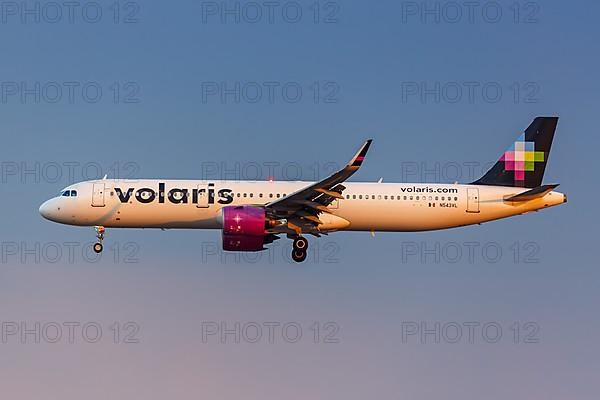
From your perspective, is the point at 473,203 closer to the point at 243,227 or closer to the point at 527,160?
the point at 527,160

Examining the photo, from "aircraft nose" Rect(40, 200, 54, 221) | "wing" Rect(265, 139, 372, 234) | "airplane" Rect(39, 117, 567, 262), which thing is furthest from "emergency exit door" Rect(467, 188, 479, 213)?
"aircraft nose" Rect(40, 200, 54, 221)

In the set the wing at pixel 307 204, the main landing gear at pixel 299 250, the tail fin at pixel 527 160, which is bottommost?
the main landing gear at pixel 299 250

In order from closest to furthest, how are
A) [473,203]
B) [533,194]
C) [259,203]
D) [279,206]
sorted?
[279,206] < [259,203] < [533,194] < [473,203]

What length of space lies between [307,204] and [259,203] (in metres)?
3.57

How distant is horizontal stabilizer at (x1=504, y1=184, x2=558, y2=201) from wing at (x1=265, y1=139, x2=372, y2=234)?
1058 cm

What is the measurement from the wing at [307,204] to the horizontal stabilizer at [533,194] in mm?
10584

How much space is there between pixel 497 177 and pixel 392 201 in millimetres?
7162

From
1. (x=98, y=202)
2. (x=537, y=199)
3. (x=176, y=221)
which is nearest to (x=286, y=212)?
(x=176, y=221)

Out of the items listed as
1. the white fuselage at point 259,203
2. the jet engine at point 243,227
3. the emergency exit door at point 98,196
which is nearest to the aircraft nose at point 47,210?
the white fuselage at point 259,203

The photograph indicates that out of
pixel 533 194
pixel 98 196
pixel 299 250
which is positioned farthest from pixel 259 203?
Answer: pixel 533 194

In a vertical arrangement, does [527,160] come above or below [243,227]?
above

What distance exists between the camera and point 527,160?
65.1 metres

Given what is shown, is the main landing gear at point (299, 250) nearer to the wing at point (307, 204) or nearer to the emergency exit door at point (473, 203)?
the wing at point (307, 204)

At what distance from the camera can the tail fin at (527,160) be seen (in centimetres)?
6444
